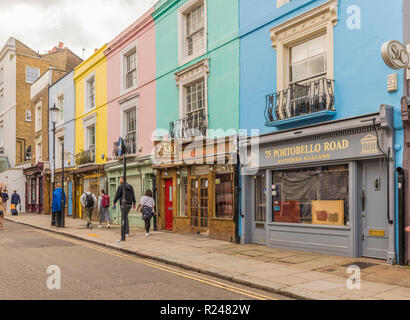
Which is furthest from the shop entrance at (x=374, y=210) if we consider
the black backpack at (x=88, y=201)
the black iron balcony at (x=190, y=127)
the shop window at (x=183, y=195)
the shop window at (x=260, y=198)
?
the black backpack at (x=88, y=201)

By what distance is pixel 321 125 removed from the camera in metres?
10.1

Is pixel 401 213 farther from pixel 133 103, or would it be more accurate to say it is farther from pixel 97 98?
pixel 97 98

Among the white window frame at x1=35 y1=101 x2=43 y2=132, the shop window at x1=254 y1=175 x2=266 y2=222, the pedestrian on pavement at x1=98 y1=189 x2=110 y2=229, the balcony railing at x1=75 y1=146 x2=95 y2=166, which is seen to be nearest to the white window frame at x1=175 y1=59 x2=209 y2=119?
the shop window at x1=254 y1=175 x2=266 y2=222

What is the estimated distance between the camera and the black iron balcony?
14.3m

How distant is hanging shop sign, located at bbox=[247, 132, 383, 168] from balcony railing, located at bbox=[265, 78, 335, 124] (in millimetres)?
766

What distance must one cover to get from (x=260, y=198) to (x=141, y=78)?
856 cm

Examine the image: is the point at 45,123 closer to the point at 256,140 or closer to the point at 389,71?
the point at 256,140

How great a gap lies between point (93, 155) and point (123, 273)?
14953mm

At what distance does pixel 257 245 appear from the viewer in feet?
39.5

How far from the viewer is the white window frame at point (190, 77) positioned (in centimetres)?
1426

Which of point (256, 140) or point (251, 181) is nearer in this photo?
point (256, 140)
